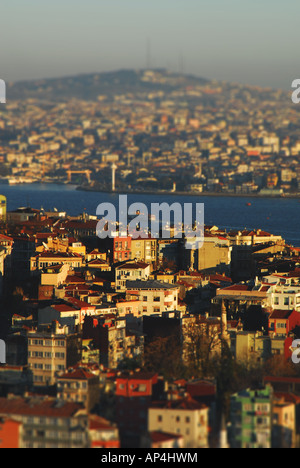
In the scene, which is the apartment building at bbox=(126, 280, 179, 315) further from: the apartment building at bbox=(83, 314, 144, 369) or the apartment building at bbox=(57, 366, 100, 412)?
the apartment building at bbox=(57, 366, 100, 412)

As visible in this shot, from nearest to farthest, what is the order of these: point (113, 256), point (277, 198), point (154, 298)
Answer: point (154, 298) < point (113, 256) < point (277, 198)

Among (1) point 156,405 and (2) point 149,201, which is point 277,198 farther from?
(1) point 156,405

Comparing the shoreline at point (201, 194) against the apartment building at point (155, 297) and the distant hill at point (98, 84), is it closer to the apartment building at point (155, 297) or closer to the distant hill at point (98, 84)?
the apartment building at point (155, 297)

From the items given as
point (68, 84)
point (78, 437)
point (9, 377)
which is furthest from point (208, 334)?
point (68, 84)

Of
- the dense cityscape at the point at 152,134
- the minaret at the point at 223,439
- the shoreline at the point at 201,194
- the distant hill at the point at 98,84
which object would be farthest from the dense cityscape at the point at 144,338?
the distant hill at the point at 98,84

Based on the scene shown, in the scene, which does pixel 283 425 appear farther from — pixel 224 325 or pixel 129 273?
pixel 129 273
